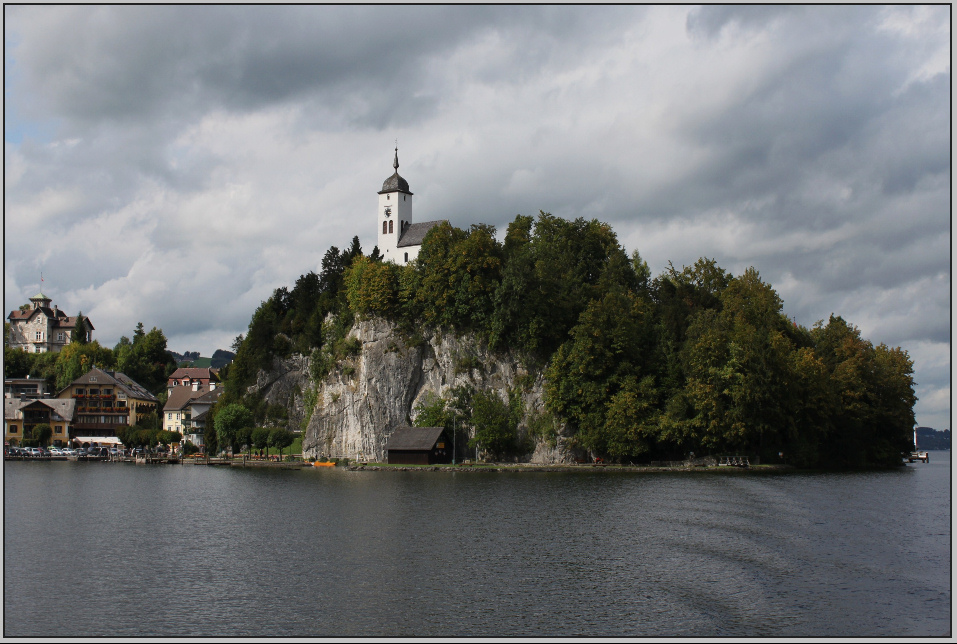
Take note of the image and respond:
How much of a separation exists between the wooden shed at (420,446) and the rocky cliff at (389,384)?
2.77 metres

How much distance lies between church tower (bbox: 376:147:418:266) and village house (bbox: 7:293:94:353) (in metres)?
82.6

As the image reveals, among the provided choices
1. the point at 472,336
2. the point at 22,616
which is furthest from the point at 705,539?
the point at 472,336

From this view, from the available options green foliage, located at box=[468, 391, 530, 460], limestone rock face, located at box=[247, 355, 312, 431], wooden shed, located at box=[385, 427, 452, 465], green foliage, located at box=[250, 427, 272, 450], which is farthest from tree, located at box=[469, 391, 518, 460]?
limestone rock face, located at box=[247, 355, 312, 431]

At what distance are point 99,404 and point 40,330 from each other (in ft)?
151

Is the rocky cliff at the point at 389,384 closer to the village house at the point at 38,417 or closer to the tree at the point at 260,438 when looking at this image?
the tree at the point at 260,438

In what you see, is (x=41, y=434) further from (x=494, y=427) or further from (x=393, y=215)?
(x=494, y=427)

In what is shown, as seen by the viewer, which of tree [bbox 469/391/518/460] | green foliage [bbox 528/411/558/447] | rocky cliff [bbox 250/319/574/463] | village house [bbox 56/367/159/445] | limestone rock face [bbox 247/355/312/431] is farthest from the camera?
village house [bbox 56/367/159/445]

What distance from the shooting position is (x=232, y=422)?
102 metres

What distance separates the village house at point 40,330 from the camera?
15862cm

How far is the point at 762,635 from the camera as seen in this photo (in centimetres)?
2202

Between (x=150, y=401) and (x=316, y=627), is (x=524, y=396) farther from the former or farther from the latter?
(x=150, y=401)

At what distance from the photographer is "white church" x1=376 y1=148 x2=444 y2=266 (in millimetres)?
104562

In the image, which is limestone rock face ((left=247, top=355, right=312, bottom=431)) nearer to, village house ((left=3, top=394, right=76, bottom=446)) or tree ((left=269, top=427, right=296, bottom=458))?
tree ((left=269, top=427, right=296, bottom=458))

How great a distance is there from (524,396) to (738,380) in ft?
76.8
